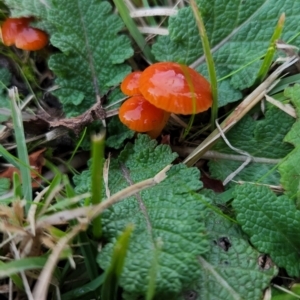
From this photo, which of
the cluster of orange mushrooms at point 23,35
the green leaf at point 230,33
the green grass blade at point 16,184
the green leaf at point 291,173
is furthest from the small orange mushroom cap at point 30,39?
the green leaf at point 291,173

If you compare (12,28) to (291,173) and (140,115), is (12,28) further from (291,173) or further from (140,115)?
(291,173)

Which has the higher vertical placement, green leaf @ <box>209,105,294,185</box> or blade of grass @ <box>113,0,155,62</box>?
blade of grass @ <box>113,0,155,62</box>

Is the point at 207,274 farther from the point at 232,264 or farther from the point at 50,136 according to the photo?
the point at 50,136

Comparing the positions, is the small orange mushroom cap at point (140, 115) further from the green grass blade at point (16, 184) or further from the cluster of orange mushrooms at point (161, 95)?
the green grass blade at point (16, 184)

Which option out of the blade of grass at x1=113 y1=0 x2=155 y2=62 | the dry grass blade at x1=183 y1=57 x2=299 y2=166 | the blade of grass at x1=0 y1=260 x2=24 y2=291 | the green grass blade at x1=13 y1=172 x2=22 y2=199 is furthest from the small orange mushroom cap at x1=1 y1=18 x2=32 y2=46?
the blade of grass at x1=0 y1=260 x2=24 y2=291

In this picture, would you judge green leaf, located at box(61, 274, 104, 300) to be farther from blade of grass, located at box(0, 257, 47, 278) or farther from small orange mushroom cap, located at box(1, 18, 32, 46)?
small orange mushroom cap, located at box(1, 18, 32, 46)

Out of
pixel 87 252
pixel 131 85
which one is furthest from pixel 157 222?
pixel 131 85
